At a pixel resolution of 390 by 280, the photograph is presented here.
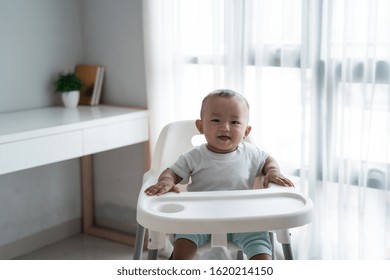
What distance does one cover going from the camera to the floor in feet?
9.78

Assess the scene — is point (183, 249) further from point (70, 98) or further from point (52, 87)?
point (52, 87)

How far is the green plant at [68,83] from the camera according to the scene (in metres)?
3.03

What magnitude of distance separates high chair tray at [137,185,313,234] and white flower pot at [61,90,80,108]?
4.83 ft

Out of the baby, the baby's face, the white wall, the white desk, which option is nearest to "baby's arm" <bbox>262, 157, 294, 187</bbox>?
the baby

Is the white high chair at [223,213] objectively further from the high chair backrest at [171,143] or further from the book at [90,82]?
the book at [90,82]

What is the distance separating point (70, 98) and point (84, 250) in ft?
2.69

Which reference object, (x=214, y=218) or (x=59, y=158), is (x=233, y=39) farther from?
(x=214, y=218)

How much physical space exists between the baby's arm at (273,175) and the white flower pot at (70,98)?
1.43 m

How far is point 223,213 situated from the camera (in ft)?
5.18

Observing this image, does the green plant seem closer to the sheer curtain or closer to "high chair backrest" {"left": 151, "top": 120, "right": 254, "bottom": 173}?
the sheer curtain
